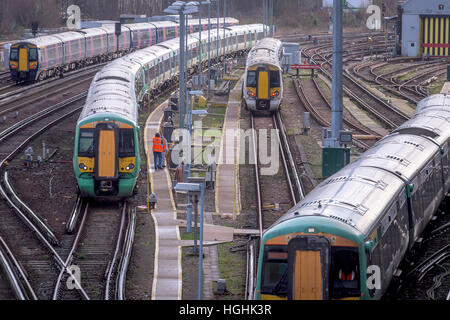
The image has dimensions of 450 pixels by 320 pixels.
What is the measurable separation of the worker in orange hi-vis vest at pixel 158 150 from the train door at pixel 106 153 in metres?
4.65

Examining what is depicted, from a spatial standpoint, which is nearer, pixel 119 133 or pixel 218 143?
pixel 119 133

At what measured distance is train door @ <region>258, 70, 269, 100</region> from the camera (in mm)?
43281

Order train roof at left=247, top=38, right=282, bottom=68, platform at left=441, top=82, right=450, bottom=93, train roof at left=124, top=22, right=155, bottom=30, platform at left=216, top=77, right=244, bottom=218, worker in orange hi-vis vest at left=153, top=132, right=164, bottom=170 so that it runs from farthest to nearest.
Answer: train roof at left=124, top=22, right=155, bottom=30 < platform at left=441, top=82, right=450, bottom=93 < train roof at left=247, top=38, right=282, bottom=68 < worker in orange hi-vis vest at left=153, top=132, right=164, bottom=170 < platform at left=216, top=77, right=244, bottom=218

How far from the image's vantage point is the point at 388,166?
19.7 meters

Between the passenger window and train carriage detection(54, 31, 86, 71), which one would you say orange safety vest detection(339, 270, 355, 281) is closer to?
the passenger window

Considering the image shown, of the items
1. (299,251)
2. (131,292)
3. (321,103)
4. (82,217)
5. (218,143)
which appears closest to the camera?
(299,251)

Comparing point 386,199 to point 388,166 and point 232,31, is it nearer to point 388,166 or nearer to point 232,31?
point 388,166

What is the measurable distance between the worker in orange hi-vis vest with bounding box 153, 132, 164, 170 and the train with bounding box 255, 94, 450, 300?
1103 cm

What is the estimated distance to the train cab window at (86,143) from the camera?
26.1m

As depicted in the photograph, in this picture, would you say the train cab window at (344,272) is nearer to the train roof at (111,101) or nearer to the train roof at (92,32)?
the train roof at (111,101)

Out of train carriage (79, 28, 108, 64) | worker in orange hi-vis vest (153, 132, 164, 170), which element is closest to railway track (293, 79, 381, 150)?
worker in orange hi-vis vest (153, 132, 164, 170)

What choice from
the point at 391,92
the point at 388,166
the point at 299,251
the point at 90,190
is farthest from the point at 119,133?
the point at 391,92

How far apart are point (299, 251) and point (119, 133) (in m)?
12.7
